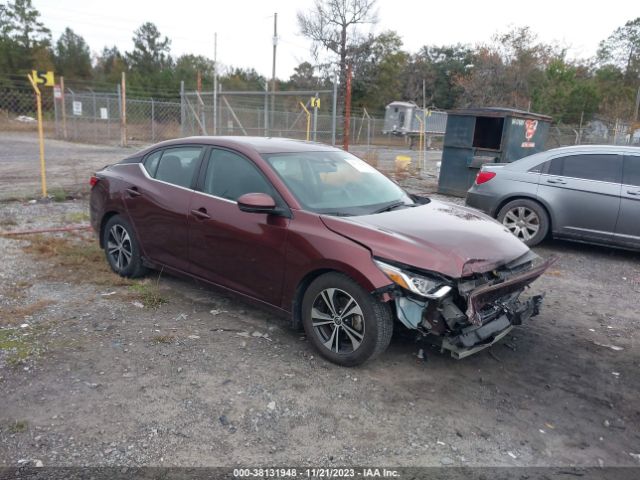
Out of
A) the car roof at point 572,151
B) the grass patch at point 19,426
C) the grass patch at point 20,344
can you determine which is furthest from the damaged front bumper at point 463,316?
the car roof at point 572,151

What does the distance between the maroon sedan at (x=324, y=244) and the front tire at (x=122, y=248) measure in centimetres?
2

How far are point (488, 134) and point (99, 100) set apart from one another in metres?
19.2

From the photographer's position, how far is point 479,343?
3670 millimetres

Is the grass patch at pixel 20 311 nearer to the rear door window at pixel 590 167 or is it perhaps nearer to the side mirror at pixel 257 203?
the side mirror at pixel 257 203

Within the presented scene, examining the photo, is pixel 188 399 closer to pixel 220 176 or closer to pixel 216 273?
pixel 216 273

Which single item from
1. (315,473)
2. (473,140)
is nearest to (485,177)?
(473,140)

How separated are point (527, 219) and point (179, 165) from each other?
5042 mm

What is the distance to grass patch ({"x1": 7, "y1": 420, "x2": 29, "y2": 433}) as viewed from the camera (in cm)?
303

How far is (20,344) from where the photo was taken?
4047 millimetres

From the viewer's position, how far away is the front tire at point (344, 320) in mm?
3615

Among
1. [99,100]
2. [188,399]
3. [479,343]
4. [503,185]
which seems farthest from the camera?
[99,100]

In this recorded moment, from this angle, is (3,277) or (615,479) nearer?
(615,479)

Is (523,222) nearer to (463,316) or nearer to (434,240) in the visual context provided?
(434,240)

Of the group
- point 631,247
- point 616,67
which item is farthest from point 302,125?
point 616,67
